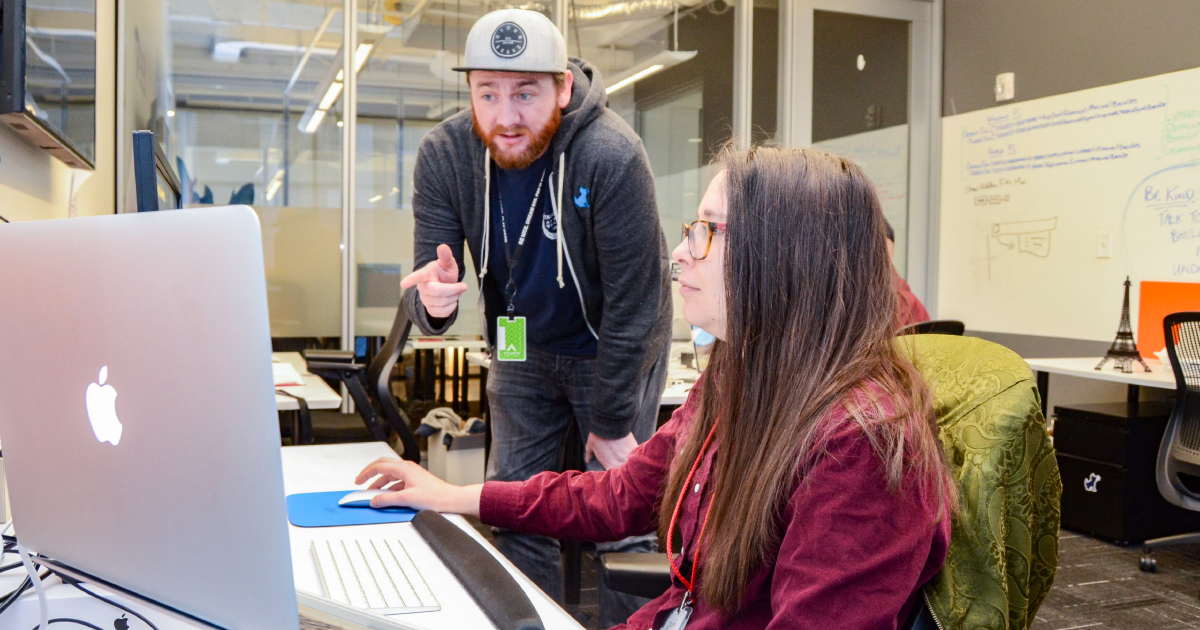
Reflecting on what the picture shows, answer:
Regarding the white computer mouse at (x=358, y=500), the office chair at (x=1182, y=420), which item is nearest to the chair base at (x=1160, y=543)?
the office chair at (x=1182, y=420)

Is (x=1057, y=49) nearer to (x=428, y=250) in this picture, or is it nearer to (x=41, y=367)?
(x=428, y=250)

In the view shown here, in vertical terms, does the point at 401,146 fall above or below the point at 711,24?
below

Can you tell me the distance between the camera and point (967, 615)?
88 cm

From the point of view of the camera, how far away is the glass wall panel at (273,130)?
166 inches

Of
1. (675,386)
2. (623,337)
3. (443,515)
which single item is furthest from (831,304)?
(675,386)

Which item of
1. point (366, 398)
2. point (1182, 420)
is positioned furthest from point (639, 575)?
point (1182, 420)

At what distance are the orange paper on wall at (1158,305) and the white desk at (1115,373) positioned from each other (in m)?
0.10

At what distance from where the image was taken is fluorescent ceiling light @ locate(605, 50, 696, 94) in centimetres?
511

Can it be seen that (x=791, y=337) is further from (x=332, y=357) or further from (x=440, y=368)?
(x=440, y=368)

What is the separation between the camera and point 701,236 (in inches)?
40.9

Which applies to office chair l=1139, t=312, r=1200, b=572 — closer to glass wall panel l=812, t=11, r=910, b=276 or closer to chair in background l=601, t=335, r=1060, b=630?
glass wall panel l=812, t=11, r=910, b=276

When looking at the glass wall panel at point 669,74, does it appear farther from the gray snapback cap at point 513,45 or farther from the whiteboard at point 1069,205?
the gray snapback cap at point 513,45

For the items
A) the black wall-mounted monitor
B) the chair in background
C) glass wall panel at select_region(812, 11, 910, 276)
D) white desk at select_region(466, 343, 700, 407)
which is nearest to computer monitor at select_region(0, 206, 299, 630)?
the chair in background

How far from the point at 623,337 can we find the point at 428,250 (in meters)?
0.50
